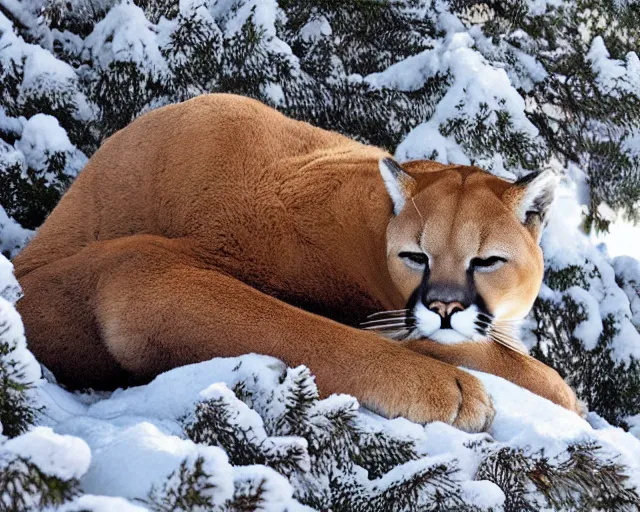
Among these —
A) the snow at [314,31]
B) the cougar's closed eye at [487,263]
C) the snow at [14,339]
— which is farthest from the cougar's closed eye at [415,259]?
the snow at [314,31]

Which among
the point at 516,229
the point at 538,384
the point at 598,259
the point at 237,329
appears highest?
the point at 516,229

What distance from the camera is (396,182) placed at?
3180 mm

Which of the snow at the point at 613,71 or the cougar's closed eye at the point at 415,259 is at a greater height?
the snow at the point at 613,71

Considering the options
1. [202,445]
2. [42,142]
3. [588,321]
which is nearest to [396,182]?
[202,445]

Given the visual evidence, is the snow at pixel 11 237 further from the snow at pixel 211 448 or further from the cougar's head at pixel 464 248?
the cougar's head at pixel 464 248

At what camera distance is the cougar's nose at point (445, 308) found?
9.36 ft

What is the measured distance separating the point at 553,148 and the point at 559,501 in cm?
348

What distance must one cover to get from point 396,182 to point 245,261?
0.61 meters

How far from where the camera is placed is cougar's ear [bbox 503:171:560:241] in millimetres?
3176

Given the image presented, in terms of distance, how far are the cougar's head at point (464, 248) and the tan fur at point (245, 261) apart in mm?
13

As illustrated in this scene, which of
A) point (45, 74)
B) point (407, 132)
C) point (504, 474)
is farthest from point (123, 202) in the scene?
point (407, 132)

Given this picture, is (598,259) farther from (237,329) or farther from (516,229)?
(237,329)

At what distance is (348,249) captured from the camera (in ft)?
10.4

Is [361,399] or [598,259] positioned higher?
[361,399]
